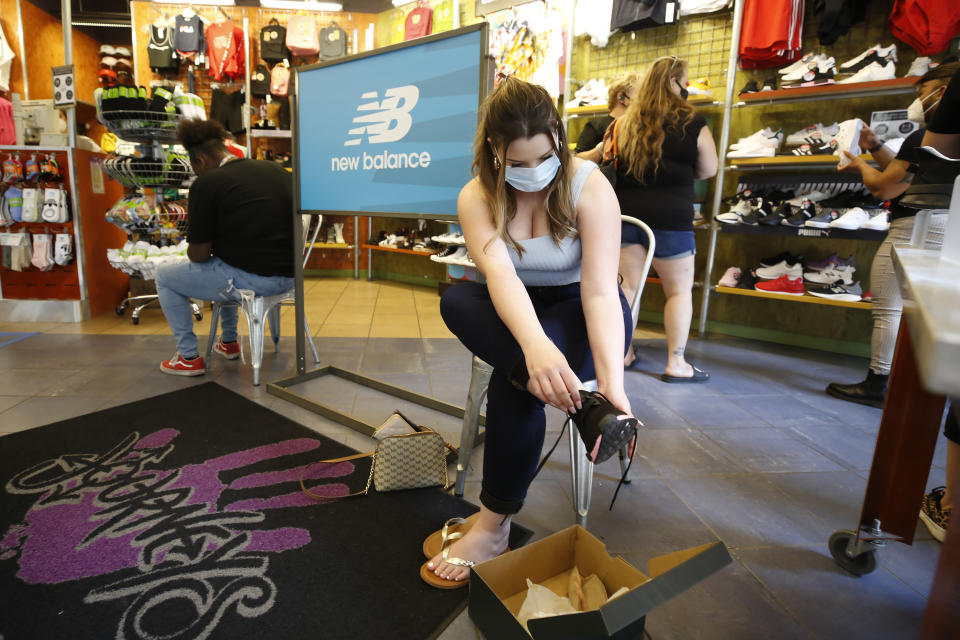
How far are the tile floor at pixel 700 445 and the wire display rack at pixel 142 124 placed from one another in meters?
1.16

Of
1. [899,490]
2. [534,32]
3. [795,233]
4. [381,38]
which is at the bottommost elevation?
[899,490]

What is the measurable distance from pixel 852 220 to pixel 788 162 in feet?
1.68

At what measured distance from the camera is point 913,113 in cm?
219

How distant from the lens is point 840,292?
2.95m

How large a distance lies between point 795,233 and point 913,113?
0.92 metres

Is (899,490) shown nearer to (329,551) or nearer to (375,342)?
(329,551)

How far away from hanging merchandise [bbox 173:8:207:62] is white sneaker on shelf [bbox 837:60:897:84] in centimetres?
573

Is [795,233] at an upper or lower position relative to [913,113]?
lower

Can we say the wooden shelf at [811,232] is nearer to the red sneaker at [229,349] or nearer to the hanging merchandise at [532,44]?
the hanging merchandise at [532,44]

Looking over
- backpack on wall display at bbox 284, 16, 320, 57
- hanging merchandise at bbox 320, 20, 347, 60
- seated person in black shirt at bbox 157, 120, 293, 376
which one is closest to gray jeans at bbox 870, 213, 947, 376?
seated person in black shirt at bbox 157, 120, 293, 376

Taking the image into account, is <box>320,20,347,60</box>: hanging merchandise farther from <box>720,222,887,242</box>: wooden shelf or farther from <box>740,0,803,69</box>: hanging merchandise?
<box>720,222,887,242</box>: wooden shelf

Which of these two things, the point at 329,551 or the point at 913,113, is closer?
the point at 329,551

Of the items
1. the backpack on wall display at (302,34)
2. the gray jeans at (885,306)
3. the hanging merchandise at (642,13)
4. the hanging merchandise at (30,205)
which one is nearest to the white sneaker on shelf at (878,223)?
the gray jeans at (885,306)

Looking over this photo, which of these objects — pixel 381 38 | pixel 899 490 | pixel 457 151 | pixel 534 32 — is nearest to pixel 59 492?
pixel 457 151
